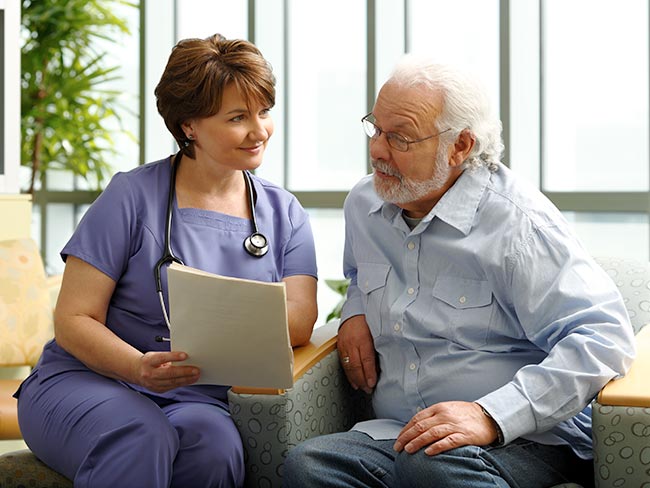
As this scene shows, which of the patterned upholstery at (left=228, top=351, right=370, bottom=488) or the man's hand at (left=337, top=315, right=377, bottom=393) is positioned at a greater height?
the man's hand at (left=337, top=315, right=377, bottom=393)

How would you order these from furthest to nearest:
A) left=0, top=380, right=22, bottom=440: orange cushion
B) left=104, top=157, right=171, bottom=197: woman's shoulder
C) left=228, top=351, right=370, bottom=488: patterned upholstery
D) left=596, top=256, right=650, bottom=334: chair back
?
left=0, top=380, right=22, bottom=440: orange cushion
left=596, top=256, right=650, bottom=334: chair back
left=104, top=157, right=171, bottom=197: woman's shoulder
left=228, top=351, right=370, bottom=488: patterned upholstery

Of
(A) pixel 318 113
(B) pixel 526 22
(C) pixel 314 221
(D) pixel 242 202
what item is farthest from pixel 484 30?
(D) pixel 242 202

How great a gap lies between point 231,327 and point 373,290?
0.49 metres

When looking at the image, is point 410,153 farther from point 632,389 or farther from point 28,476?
point 28,476

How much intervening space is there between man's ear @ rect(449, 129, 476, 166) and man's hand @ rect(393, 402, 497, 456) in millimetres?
559

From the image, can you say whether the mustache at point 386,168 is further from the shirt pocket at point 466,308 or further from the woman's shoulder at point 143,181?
the woman's shoulder at point 143,181

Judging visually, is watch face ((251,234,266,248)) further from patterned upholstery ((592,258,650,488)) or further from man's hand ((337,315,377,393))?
patterned upholstery ((592,258,650,488))

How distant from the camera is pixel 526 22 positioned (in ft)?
13.3

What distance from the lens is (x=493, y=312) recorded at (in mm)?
1965

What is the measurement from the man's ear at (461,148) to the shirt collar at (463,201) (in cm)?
4

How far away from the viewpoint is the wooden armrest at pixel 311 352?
1943mm

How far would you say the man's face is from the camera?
200cm

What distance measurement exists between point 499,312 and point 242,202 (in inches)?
27.8

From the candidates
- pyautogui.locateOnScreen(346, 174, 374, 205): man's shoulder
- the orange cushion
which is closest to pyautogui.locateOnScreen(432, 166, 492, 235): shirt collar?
pyautogui.locateOnScreen(346, 174, 374, 205): man's shoulder
